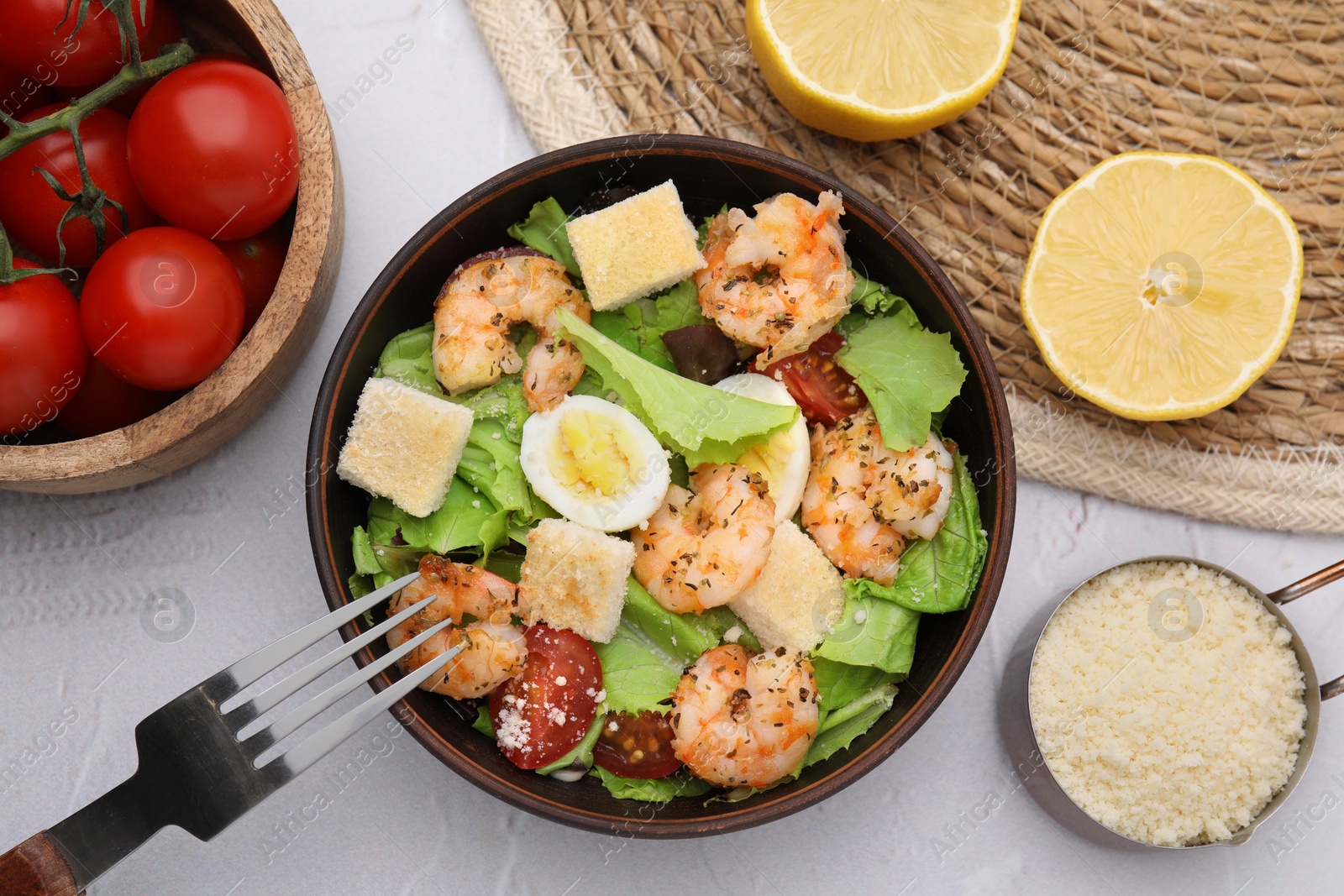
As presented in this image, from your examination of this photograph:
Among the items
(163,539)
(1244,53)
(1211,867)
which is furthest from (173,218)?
(1211,867)

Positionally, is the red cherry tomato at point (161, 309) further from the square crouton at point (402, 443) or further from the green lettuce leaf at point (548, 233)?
the green lettuce leaf at point (548, 233)

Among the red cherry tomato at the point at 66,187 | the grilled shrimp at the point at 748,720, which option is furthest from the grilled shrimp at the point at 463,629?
the red cherry tomato at the point at 66,187

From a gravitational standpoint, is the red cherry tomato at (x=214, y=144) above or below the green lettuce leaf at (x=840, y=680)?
above

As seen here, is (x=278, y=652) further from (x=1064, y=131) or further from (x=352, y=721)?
(x=1064, y=131)

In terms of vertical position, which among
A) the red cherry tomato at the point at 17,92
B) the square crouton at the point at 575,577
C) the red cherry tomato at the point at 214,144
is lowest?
the square crouton at the point at 575,577

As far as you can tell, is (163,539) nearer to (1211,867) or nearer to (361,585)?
(361,585)
